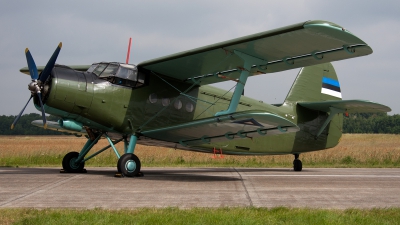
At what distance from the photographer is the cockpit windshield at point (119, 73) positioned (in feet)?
39.8

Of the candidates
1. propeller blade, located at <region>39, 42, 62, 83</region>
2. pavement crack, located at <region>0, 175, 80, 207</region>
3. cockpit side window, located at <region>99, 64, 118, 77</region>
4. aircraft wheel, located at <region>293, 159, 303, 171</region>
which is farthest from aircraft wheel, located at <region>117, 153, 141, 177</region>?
aircraft wheel, located at <region>293, 159, 303, 171</region>

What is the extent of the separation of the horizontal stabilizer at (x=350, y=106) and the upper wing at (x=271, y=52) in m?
2.58

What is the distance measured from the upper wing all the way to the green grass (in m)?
4.20

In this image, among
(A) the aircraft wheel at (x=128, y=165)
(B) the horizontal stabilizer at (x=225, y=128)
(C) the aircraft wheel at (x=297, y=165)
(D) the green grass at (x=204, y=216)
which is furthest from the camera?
(C) the aircraft wheel at (x=297, y=165)

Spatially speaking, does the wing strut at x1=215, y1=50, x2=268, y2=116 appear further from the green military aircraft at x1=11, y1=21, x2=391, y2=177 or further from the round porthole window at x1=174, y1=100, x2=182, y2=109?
the round porthole window at x1=174, y1=100, x2=182, y2=109

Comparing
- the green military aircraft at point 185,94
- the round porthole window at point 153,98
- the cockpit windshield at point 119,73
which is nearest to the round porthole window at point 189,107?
the green military aircraft at point 185,94

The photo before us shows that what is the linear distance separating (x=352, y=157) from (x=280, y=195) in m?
15.0

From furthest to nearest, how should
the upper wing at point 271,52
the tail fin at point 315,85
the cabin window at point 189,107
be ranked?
the tail fin at point 315,85 → the cabin window at point 189,107 → the upper wing at point 271,52

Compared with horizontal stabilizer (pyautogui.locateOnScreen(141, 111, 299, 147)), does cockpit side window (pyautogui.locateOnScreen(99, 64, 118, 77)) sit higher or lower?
higher

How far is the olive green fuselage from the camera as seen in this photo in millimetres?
11391

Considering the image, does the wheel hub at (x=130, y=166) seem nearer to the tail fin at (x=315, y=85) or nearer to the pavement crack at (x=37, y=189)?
the pavement crack at (x=37, y=189)

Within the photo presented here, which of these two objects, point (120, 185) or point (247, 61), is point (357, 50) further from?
point (120, 185)

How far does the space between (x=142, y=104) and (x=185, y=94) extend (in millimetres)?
1373

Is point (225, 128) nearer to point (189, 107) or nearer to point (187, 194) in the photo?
point (189, 107)
